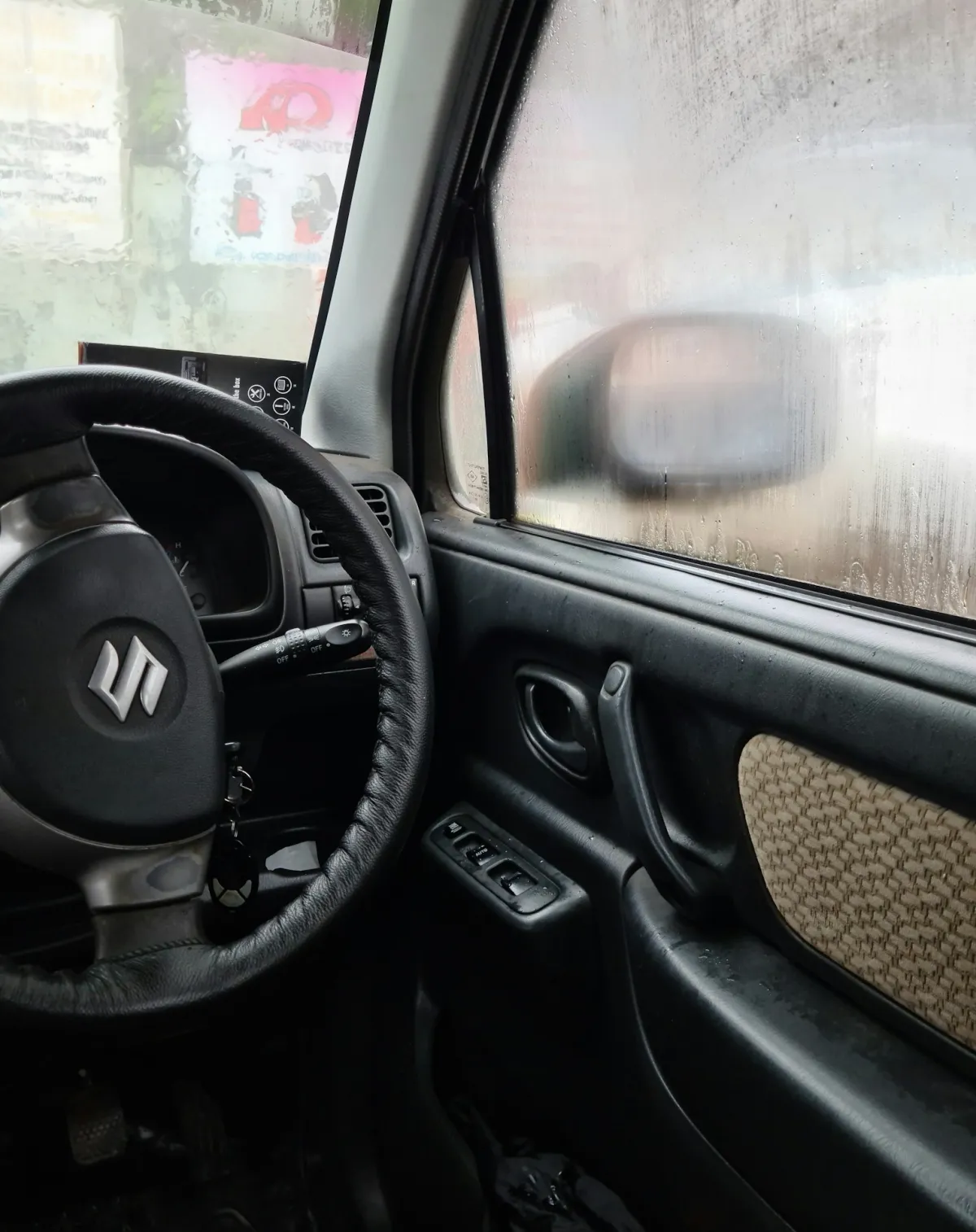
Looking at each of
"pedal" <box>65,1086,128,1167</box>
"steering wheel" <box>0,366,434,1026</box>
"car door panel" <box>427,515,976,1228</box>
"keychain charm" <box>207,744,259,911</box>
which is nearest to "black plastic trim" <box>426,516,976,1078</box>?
"car door panel" <box>427,515,976,1228</box>

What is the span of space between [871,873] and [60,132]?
145cm

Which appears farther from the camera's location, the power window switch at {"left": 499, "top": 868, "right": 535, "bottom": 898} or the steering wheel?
the power window switch at {"left": 499, "top": 868, "right": 535, "bottom": 898}

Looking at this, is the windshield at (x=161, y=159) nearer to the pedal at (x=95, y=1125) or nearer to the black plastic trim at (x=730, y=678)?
the black plastic trim at (x=730, y=678)

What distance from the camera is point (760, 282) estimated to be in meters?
1.08

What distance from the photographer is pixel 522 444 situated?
1561mm

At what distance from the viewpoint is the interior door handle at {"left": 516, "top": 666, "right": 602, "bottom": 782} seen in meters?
1.25

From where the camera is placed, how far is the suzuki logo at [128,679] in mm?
1011

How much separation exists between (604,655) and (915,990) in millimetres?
474

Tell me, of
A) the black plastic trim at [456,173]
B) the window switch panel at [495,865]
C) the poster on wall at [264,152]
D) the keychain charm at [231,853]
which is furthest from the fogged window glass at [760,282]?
the keychain charm at [231,853]

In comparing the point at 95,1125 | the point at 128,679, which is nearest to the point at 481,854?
the point at 128,679

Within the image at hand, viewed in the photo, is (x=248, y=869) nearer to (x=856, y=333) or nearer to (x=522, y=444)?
(x=522, y=444)

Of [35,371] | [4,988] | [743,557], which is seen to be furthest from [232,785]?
[743,557]

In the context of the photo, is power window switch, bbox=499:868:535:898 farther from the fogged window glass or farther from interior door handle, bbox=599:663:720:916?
the fogged window glass

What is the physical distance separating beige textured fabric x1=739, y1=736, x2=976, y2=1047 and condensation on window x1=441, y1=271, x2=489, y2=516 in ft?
2.61
